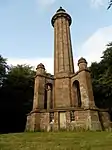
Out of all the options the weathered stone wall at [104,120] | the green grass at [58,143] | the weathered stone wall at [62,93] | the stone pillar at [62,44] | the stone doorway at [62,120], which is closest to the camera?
the green grass at [58,143]

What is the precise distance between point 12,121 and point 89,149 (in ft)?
88.6

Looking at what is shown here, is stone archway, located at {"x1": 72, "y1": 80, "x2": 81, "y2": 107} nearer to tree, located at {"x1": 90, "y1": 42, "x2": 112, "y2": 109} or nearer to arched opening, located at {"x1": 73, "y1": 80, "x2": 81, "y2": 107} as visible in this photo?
arched opening, located at {"x1": 73, "y1": 80, "x2": 81, "y2": 107}

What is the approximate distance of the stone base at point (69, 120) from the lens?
72.0 feet

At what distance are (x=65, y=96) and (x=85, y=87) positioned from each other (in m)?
2.83

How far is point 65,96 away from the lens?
25.7 meters

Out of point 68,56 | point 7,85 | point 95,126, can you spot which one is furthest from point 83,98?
point 7,85

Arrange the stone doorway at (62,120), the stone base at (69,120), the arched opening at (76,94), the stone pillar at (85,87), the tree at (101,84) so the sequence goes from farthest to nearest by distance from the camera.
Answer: the tree at (101,84)
the arched opening at (76,94)
the stone pillar at (85,87)
the stone doorway at (62,120)
the stone base at (69,120)

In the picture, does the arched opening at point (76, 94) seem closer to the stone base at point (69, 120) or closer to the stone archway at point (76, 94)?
the stone archway at point (76, 94)

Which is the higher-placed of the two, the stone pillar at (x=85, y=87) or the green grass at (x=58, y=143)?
the stone pillar at (x=85, y=87)

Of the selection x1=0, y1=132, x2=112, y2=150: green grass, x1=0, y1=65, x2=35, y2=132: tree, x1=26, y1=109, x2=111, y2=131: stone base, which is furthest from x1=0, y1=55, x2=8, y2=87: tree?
x1=0, y1=132, x2=112, y2=150: green grass

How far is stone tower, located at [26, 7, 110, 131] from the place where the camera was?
2245cm

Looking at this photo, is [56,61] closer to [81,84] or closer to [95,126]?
[81,84]

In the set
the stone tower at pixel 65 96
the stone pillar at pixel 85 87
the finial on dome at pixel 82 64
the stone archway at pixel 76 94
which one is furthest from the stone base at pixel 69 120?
the finial on dome at pixel 82 64

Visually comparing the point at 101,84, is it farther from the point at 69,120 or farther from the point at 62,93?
the point at 69,120
